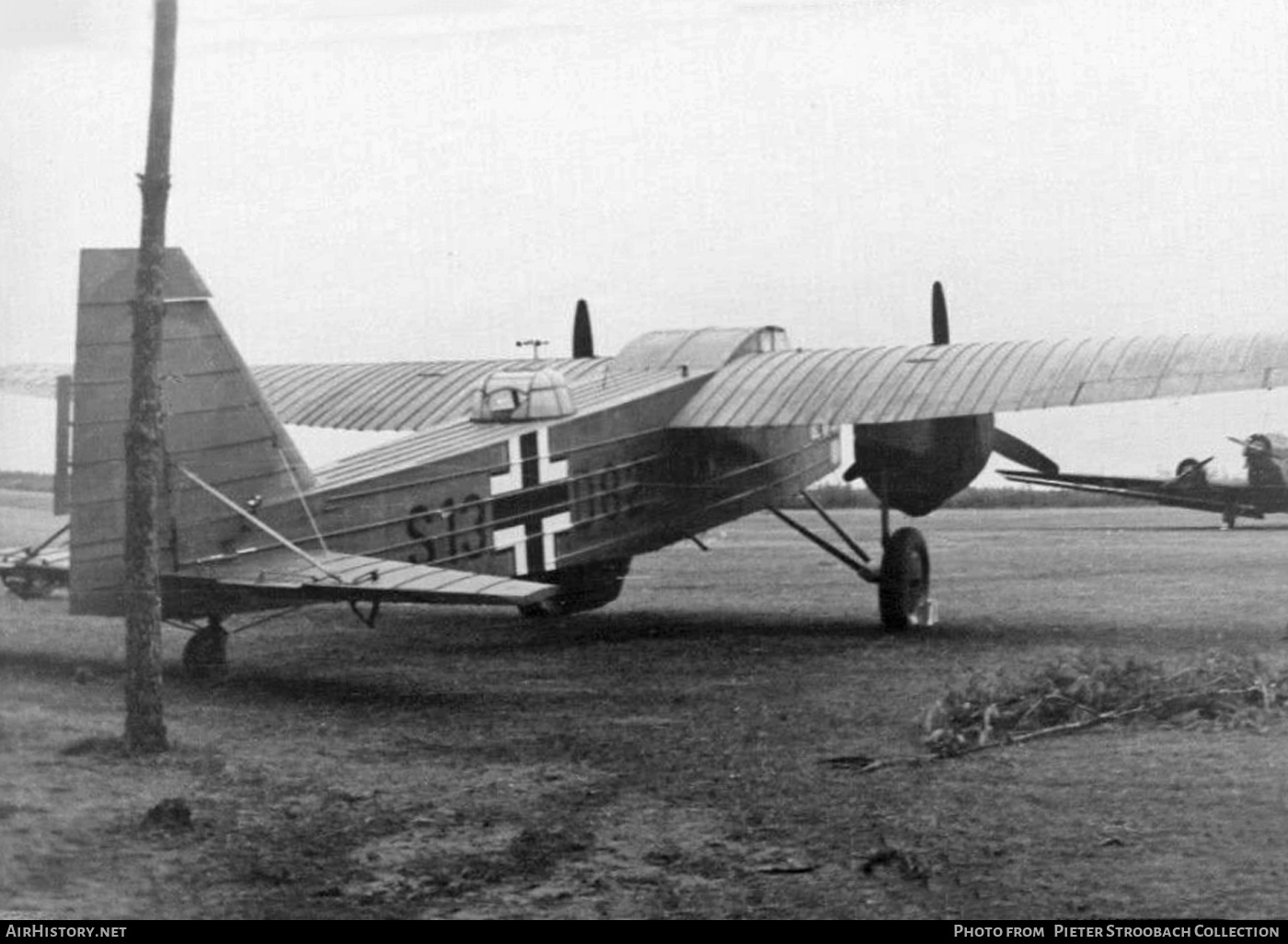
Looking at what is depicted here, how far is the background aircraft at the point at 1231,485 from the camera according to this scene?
28688 mm

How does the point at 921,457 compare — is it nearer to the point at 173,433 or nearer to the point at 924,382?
the point at 924,382

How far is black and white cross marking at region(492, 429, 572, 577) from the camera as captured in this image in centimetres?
1340

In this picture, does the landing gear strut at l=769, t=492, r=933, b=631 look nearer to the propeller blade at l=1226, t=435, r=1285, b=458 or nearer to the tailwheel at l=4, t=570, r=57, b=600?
the tailwheel at l=4, t=570, r=57, b=600

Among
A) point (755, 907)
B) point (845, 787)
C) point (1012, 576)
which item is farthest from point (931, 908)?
point (1012, 576)

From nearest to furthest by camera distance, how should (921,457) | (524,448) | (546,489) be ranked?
1. (524,448)
2. (546,489)
3. (921,457)

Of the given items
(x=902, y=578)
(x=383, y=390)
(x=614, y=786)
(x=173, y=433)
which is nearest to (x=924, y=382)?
(x=902, y=578)

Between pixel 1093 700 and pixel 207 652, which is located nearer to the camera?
pixel 1093 700

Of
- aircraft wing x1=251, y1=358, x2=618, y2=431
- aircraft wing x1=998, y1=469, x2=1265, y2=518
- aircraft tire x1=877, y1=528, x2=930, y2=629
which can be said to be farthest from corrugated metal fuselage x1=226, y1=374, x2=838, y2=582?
aircraft wing x1=998, y1=469, x2=1265, y2=518

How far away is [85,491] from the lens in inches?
404

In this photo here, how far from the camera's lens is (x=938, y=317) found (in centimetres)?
1892

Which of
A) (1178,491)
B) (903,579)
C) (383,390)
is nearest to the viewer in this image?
(903,579)

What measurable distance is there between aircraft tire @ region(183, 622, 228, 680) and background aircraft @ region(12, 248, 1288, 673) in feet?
0.05

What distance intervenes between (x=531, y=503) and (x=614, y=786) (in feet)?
17.7
